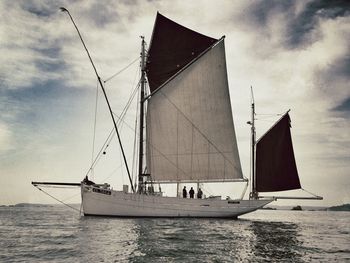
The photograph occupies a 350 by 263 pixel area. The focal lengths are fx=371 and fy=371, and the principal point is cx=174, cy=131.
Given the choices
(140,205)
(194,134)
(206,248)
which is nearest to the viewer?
(206,248)

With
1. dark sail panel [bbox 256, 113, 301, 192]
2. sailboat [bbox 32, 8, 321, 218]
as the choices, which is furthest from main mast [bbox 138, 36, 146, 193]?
dark sail panel [bbox 256, 113, 301, 192]

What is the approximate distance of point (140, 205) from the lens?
1688 inches

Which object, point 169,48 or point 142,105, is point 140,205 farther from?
point 169,48

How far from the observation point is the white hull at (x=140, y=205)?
42000 mm

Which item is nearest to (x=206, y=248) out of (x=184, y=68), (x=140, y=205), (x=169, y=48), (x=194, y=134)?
(x=140, y=205)

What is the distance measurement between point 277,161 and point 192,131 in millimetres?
11540

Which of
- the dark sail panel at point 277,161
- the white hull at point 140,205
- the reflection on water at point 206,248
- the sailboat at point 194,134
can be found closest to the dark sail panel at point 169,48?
the sailboat at point 194,134

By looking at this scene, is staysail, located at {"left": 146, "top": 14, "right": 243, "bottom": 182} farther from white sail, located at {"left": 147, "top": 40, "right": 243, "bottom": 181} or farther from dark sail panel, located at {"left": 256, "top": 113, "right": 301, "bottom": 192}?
dark sail panel, located at {"left": 256, "top": 113, "right": 301, "bottom": 192}

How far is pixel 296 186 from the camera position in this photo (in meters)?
47.3

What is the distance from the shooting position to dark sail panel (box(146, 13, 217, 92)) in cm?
4772

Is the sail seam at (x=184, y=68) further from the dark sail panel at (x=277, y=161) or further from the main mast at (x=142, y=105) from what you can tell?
the dark sail panel at (x=277, y=161)

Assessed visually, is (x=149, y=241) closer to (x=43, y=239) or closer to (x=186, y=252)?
(x=186, y=252)

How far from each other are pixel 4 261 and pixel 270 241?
56.7ft

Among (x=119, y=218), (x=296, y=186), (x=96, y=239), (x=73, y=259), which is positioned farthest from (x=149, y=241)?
(x=296, y=186)
